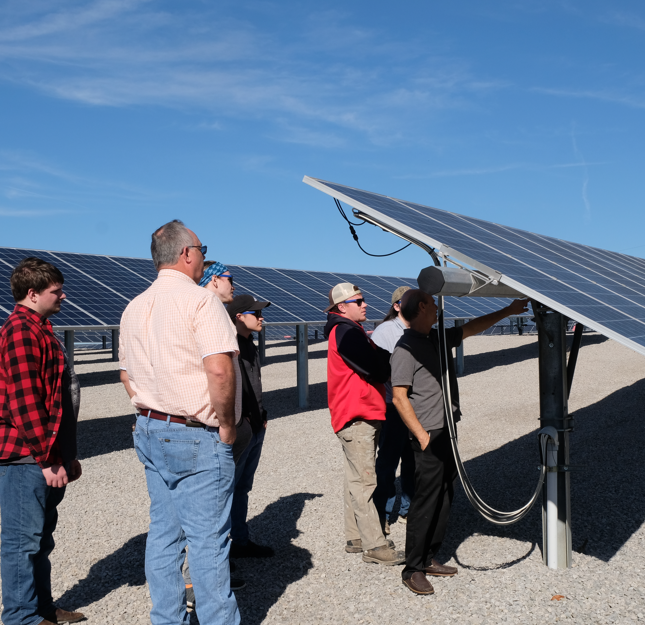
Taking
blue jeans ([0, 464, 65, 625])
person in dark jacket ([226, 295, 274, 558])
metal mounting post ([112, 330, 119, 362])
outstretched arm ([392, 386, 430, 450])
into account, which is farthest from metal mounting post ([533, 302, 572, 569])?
metal mounting post ([112, 330, 119, 362])

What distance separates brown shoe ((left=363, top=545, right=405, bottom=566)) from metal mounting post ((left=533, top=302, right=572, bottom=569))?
3.40 feet

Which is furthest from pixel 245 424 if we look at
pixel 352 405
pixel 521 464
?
pixel 521 464

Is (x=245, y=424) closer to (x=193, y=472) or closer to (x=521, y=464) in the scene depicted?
(x=193, y=472)

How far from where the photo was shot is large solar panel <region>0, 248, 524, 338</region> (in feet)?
36.9

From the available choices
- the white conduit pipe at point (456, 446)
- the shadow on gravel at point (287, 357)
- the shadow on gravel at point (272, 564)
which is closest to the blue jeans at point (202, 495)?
the shadow on gravel at point (272, 564)

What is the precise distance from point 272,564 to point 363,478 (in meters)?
0.97

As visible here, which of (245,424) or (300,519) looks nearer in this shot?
(245,424)

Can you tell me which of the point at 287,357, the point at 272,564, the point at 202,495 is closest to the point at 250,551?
the point at 272,564

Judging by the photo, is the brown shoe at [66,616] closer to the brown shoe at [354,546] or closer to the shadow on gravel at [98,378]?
the brown shoe at [354,546]

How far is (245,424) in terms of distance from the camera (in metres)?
4.36

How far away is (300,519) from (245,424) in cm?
181

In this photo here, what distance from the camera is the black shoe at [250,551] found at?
4797 millimetres

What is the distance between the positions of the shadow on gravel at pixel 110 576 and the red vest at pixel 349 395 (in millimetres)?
1810

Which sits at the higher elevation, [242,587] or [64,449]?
[64,449]
